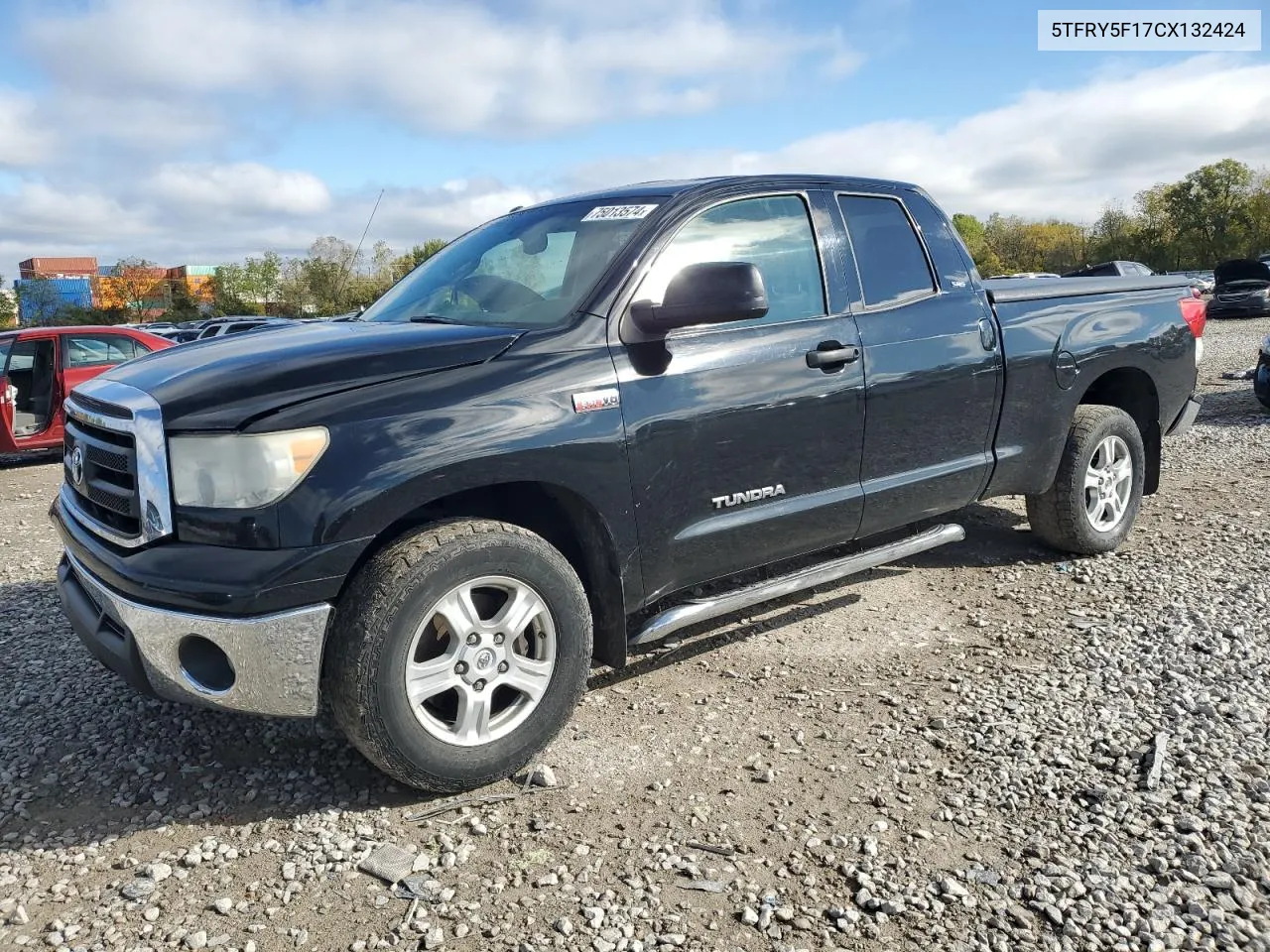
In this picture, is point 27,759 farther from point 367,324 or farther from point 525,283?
point 525,283

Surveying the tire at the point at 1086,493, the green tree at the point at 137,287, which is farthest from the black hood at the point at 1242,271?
the green tree at the point at 137,287

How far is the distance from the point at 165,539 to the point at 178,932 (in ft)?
3.46

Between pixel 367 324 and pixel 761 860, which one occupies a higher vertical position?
pixel 367 324

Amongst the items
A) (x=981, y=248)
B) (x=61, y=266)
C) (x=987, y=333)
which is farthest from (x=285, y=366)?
(x=61, y=266)

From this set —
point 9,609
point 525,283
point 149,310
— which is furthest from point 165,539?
point 149,310

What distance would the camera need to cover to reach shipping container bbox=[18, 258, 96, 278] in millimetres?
118625

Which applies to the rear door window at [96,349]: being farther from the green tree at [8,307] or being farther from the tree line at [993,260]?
the green tree at [8,307]

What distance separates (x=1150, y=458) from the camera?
5.45m

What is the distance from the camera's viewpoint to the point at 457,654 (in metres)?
2.87

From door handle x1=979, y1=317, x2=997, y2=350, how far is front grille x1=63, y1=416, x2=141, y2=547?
3.49m

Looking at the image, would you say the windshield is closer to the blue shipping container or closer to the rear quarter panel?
the rear quarter panel

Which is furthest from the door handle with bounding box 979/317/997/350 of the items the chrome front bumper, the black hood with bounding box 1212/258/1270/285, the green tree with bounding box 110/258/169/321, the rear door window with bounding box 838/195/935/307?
the green tree with bounding box 110/258/169/321

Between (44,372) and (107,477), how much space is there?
28.3ft

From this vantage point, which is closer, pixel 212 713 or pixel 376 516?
pixel 376 516
